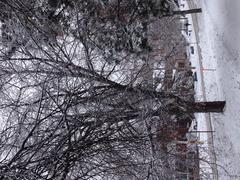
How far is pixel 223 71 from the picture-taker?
1035 centimetres

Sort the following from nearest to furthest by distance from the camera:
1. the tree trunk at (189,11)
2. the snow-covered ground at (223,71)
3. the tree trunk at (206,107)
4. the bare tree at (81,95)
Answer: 1. the bare tree at (81,95)
2. the tree trunk at (206,107)
3. the snow-covered ground at (223,71)
4. the tree trunk at (189,11)

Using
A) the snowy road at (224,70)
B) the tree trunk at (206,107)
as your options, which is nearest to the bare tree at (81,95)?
the tree trunk at (206,107)

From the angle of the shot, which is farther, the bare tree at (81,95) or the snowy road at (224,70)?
the snowy road at (224,70)

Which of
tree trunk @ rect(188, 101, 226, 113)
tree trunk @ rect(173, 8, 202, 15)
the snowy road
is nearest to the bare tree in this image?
tree trunk @ rect(188, 101, 226, 113)

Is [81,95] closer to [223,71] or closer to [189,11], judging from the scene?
[223,71]

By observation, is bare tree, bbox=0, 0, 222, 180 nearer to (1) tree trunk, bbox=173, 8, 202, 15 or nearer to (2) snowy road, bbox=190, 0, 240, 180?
(1) tree trunk, bbox=173, 8, 202, 15

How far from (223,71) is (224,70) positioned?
1.3 inches

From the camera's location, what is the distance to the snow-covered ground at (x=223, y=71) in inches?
391

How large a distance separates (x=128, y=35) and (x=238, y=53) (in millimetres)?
2537

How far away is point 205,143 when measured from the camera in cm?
973

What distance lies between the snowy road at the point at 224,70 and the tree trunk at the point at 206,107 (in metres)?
0.13

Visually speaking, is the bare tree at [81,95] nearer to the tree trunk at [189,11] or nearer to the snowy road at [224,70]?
the tree trunk at [189,11]

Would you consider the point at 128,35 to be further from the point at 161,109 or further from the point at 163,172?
the point at 163,172

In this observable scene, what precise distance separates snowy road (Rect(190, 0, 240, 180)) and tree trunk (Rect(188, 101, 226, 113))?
0.13 m
